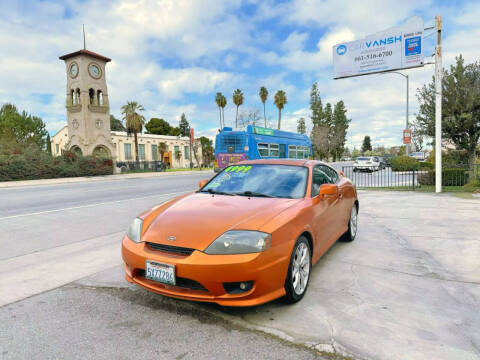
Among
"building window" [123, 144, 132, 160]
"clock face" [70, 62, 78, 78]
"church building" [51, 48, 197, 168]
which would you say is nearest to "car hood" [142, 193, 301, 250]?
"church building" [51, 48, 197, 168]

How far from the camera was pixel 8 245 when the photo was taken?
5645 mm

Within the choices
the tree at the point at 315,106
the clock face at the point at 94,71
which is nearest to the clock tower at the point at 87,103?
the clock face at the point at 94,71

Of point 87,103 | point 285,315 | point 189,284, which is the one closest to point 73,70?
point 87,103

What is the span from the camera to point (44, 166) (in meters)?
26.7

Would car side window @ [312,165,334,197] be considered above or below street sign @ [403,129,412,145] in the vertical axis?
below

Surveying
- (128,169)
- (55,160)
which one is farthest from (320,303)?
(128,169)

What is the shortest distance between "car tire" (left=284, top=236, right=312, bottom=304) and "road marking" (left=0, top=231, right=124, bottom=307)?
2643mm

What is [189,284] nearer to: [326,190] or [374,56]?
[326,190]

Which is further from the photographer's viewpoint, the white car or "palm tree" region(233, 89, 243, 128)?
"palm tree" region(233, 89, 243, 128)

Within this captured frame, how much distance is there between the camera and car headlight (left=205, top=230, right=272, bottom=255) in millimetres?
2791

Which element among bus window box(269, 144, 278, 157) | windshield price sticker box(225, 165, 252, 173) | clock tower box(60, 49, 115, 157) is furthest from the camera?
clock tower box(60, 49, 115, 157)

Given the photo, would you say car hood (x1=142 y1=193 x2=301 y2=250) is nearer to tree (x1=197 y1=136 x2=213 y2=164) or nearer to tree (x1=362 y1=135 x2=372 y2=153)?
tree (x1=197 y1=136 x2=213 y2=164)

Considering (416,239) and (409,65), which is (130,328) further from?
(409,65)

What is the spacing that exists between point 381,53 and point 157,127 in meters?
75.6
